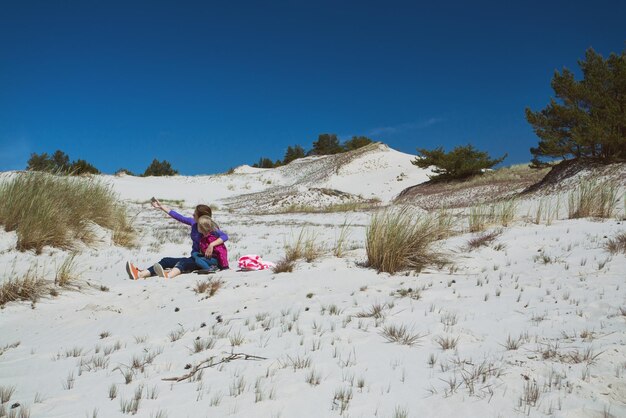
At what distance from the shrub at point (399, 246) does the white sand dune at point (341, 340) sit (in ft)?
0.94

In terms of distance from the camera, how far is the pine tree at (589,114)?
15516 millimetres

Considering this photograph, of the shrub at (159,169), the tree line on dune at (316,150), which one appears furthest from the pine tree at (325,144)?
the shrub at (159,169)

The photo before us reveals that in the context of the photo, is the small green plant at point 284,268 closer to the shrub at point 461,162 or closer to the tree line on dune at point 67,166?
the tree line on dune at point 67,166

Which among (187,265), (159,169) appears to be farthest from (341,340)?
(159,169)

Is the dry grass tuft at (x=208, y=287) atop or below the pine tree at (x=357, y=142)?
below

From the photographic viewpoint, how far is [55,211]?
8.00 metres

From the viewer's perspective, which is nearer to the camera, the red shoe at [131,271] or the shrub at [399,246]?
the shrub at [399,246]

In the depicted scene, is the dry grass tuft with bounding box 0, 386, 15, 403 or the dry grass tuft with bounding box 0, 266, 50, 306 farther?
the dry grass tuft with bounding box 0, 266, 50, 306

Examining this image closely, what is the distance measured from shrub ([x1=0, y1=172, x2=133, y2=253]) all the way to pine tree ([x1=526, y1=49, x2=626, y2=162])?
1603cm

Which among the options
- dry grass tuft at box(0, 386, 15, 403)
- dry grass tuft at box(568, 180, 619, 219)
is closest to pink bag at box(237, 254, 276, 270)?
dry grass tuft at box(0, 386, 15, 403)

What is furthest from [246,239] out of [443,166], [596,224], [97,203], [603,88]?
[443,166]

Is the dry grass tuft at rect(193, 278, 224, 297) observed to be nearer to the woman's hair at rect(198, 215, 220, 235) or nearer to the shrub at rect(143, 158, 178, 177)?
the woman's hair at rect(198, 215, 220, 235)

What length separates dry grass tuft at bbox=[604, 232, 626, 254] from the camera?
5806mm

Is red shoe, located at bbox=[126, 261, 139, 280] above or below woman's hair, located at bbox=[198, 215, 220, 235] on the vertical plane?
below
